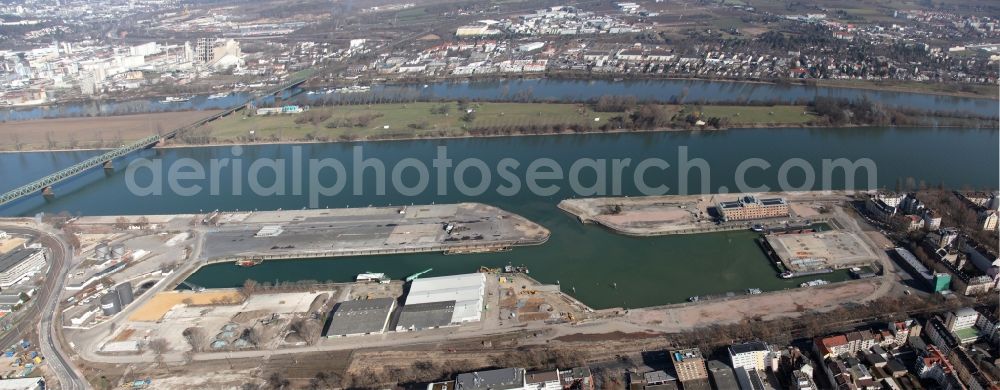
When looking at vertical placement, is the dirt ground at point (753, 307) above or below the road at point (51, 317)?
above

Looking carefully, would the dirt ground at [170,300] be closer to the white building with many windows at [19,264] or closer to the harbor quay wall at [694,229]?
the white building with many windows at [19,264]

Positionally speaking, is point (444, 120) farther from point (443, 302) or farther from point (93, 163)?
point (443, 302)

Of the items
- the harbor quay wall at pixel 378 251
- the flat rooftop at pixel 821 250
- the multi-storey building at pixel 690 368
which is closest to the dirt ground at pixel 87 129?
the harbor quay wall at pixel 378 251

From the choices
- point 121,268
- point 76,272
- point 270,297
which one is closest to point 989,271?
point 270,297

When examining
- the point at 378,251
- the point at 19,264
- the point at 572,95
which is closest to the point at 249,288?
the point at 378,251

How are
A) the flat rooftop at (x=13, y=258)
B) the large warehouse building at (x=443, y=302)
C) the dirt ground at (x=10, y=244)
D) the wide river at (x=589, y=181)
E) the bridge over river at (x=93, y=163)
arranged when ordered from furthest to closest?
the bridge over river at (x=93, y=163) → the dirt ground at (x=10, y=244) → the flat rooftop at (x=13, y=258) → the wide river at (x=589, y=181) → the large warehouse building at (x=443, y=302)

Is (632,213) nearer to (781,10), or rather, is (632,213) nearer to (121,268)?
(121,268)

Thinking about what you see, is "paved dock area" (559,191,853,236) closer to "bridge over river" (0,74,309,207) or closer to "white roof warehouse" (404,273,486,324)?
"white roof warehouse" (404,273,486,324)
